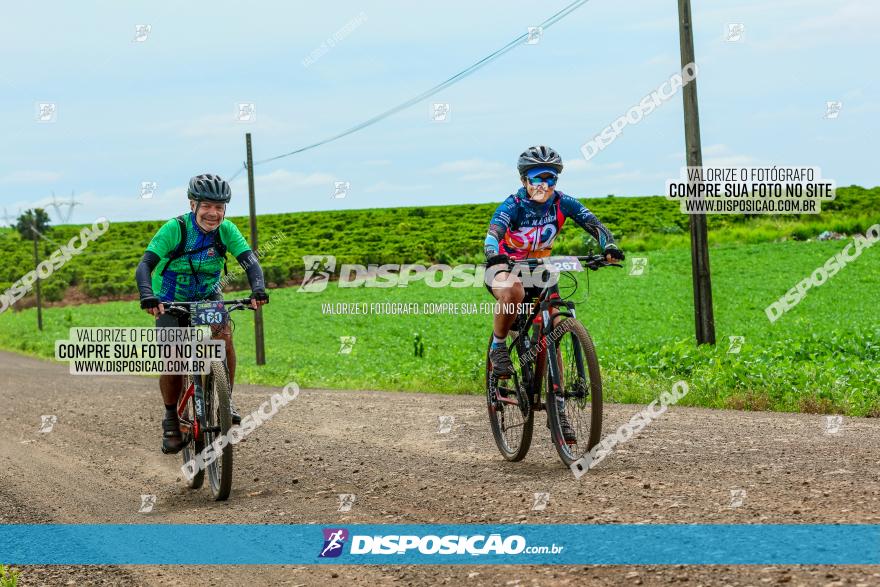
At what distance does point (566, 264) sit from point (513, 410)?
5.71 ft

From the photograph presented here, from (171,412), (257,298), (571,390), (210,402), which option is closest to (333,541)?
(210,402)

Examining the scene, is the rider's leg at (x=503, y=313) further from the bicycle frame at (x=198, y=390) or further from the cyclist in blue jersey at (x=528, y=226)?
the bicycle frame at (x=198, y=390)

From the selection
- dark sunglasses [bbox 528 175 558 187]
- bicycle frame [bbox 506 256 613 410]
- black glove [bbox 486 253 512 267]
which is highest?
dark sunglasses [bbox 528 175 558 187]

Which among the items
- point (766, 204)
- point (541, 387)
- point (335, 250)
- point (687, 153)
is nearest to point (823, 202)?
point (766, 204)

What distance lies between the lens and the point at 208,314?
7.82 metres

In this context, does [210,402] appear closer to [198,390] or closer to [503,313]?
[198,390]

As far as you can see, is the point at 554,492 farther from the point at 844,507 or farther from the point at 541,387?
the point at 844,507

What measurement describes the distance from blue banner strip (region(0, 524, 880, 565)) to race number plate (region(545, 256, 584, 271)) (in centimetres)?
230

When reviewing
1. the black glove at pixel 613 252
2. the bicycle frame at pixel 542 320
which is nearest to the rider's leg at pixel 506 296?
the bicycle frame at pixel 542 320

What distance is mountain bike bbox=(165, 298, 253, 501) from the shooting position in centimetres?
770

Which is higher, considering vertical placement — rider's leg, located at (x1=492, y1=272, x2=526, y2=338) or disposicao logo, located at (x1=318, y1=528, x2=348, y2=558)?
rider's leg, located at (x1=492, y1=272, x2=526, y2=338)

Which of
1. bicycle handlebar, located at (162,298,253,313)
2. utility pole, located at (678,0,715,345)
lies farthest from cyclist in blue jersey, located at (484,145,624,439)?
utility pole, located at (678,0,715,345)

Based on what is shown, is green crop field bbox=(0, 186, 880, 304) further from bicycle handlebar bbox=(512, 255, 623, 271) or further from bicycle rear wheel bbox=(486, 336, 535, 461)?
bicycle handlebar bbox=(512, 255, 623, 271)

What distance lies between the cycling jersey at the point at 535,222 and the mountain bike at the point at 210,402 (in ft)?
7.49
